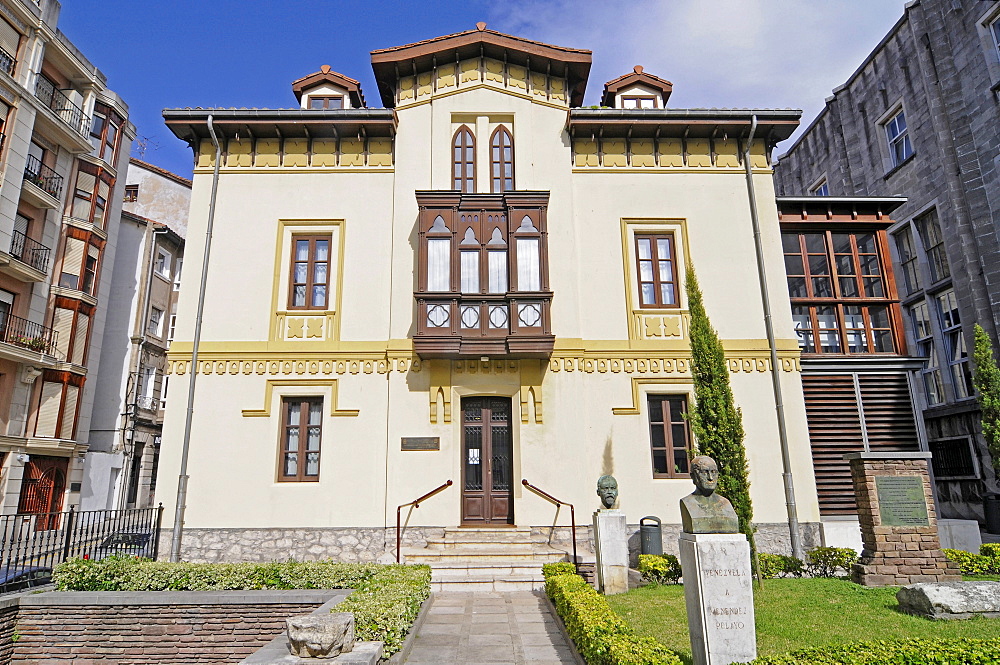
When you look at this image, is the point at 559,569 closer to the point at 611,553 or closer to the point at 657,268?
the point at 611,553

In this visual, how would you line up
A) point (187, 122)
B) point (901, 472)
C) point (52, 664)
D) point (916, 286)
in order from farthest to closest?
1. point (916, 286)
2. point (187, 122)
3. point (901, 472)
4. point (52, 664)

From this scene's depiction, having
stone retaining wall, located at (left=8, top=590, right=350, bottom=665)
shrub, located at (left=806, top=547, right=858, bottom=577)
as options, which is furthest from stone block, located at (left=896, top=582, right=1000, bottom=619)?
stone retaining wall, located at (left=8, top=590, right=350, bottom=665)

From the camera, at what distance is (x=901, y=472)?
10.9 metres

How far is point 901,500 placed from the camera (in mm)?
10688

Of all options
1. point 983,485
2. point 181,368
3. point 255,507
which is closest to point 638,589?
point 255,507

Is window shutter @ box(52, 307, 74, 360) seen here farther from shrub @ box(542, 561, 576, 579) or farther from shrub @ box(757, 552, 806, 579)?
shrub @ box(757, 552, 806, 579)

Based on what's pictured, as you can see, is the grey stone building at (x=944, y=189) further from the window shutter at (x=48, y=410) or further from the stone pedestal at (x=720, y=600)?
the window shutter at (x=48, y=410)

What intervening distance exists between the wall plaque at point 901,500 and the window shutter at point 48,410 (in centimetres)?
2691

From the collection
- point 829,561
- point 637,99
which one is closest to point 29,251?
point 637,99

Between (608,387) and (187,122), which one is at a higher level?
(187,122)

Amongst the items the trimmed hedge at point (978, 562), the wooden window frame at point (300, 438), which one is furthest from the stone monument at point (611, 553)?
the wooden window frame at point (300, 438)

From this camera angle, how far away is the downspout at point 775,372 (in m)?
14.2

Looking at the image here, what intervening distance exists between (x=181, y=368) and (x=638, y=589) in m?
11.9

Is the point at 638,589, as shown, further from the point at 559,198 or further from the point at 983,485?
the point at 983,485
